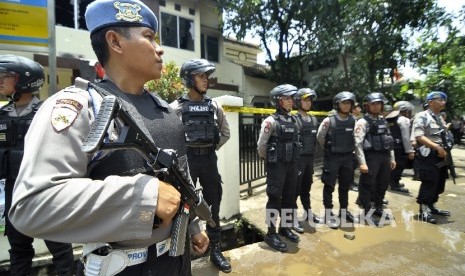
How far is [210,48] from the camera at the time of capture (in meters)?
15.3

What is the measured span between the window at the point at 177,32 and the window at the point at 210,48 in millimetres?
1352

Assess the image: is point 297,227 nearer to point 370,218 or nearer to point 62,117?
point 370,218

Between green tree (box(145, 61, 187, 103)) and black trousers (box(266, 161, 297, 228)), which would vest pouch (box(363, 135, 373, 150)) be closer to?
black trousers (box(266, 161, 297, 228))

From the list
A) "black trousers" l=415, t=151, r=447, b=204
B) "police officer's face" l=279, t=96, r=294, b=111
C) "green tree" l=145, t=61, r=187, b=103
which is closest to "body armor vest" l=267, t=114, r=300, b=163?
"police officer's face" l=279, t=96, r=294, b=111

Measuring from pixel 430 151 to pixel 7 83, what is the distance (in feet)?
18.3

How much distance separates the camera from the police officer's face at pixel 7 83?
2.67 metres

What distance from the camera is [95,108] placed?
1091mm

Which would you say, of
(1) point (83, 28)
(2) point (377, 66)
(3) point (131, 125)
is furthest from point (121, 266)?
(2) point (377, 66)

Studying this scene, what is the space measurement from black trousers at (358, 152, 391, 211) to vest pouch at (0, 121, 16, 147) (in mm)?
4744

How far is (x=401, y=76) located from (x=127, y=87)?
53.4 feet

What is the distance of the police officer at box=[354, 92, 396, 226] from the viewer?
15.5 feet

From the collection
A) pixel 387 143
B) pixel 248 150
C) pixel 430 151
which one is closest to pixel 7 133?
pixel 248 150

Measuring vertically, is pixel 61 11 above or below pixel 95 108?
above

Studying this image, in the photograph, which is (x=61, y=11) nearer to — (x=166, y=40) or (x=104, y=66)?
(x=166, y=40)
